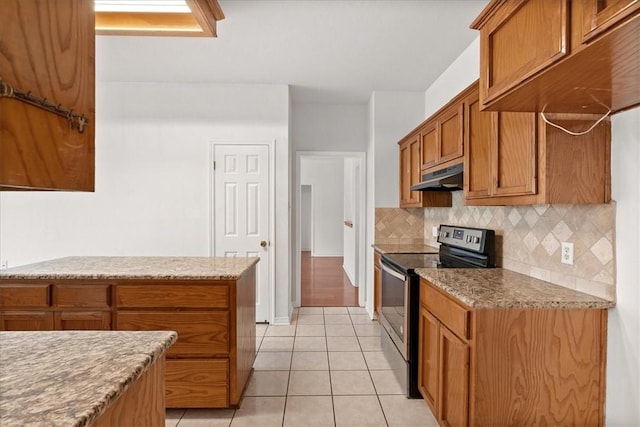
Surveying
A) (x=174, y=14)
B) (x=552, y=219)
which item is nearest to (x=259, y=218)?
(x=174, y=14)

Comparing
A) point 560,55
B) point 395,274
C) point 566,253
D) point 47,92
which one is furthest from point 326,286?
point 47,92

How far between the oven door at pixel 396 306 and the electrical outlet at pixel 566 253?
2.86ft

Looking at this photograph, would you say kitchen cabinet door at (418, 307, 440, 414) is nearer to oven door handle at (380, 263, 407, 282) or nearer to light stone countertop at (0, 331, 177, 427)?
oven door handle at (380, 263, 407, 282)

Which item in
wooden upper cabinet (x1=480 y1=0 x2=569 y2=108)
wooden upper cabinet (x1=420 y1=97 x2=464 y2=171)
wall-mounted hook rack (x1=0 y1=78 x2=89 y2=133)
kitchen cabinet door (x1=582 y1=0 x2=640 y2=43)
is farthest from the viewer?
wooden upper cabinet (x1=420 y1=97 x2=464 y2=171)

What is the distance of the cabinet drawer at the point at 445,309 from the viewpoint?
1.61 metres

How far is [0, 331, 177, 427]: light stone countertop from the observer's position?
0.66m

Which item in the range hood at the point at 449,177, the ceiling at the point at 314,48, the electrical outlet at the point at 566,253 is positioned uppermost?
the ceiling at the point at 314,48

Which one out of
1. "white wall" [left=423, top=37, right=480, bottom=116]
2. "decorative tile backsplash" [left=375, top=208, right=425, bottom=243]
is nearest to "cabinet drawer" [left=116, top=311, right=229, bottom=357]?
"decorative tile backsplash" [left=375, top=208, right=425, bottom=243]

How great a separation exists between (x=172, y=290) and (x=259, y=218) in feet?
6.14

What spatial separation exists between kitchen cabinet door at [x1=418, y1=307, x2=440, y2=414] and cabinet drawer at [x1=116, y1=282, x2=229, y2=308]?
4.08 feet

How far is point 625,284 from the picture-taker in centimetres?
144

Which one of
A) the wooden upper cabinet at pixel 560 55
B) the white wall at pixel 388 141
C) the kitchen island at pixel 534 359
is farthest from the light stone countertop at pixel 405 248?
the wooden upper cabinet at pixel 560 55

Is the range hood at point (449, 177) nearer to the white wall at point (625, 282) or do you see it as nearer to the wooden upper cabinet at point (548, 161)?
the wooden upper cabinet at point (548, 161)

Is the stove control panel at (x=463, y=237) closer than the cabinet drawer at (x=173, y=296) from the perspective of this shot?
No
